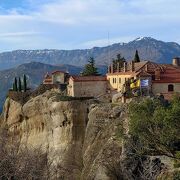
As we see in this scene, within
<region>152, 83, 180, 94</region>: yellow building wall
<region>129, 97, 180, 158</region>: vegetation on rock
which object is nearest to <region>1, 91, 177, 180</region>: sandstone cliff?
<region>129, 97, 180, 158</region>: vegetation on rock

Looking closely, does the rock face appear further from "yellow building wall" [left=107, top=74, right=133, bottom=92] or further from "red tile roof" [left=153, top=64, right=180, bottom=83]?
"red tile roof" [left=153, top=64, right=180, bottom=83]

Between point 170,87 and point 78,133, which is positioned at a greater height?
point 170,87

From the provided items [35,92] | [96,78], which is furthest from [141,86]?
[35,92]

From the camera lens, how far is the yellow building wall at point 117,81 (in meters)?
73.2

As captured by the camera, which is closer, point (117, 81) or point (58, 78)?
point (117, 81)

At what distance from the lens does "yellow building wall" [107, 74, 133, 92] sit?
73250mm

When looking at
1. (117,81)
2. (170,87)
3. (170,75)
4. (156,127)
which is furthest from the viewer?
(117,81)

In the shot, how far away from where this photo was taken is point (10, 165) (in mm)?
40656

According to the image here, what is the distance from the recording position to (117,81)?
7475cm

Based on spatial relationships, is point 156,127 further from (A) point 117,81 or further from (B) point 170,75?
(A) point 117,81

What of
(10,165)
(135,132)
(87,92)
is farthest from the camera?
(87,92)

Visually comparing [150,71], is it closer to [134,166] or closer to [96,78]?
[96,78]

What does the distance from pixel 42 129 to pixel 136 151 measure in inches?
1073

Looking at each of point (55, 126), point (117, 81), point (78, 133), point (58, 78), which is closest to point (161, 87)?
point (117, 81)
